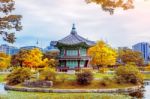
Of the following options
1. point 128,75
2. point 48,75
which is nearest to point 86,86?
point 48,75

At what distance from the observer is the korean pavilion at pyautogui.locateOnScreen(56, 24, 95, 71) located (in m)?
73.7

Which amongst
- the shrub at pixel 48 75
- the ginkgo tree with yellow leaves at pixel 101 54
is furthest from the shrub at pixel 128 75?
the ginkgo tree with yellow leaves at pixel 101 54

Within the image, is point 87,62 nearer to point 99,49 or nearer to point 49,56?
point 99,49

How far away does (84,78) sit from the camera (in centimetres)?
4544

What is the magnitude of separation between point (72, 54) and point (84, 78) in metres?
29.4

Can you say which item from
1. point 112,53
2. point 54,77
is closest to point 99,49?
point 112,53

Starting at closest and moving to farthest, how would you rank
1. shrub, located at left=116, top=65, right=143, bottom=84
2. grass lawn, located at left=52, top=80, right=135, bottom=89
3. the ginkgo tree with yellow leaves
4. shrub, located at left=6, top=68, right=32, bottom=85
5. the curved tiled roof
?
1. grass lawn, located at left=52, top=80, right=135, bottom=89
2. shrub, located at left=6, top=68, right=32, bottom=85
3. shrub, located at left=116, top=65, right=143, bottom=84
4. the curved tiled roof
5. the ginkgo tree with yellow leaves

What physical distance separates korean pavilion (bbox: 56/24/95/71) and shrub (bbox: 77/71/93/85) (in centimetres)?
2719

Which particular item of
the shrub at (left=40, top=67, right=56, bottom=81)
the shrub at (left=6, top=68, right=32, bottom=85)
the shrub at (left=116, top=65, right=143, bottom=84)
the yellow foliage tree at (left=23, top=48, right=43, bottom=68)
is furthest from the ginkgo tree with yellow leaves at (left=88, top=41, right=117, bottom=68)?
the shrub at (left=40, top=67, right=56, bottom=81)

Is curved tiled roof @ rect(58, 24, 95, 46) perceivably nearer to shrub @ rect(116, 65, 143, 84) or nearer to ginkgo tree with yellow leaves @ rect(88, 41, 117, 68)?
ginkgo tree with yellow leaves @ rect(88, 41, 117, 68)

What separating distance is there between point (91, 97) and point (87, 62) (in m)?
51.3

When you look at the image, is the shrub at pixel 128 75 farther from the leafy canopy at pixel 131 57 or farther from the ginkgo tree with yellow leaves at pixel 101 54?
the leafy canopy at pixel 131 57

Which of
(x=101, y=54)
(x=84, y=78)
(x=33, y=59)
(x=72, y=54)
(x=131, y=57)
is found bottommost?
(x=84, y=78)

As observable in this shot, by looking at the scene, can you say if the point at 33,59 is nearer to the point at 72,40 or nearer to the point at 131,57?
the point at 72,40
